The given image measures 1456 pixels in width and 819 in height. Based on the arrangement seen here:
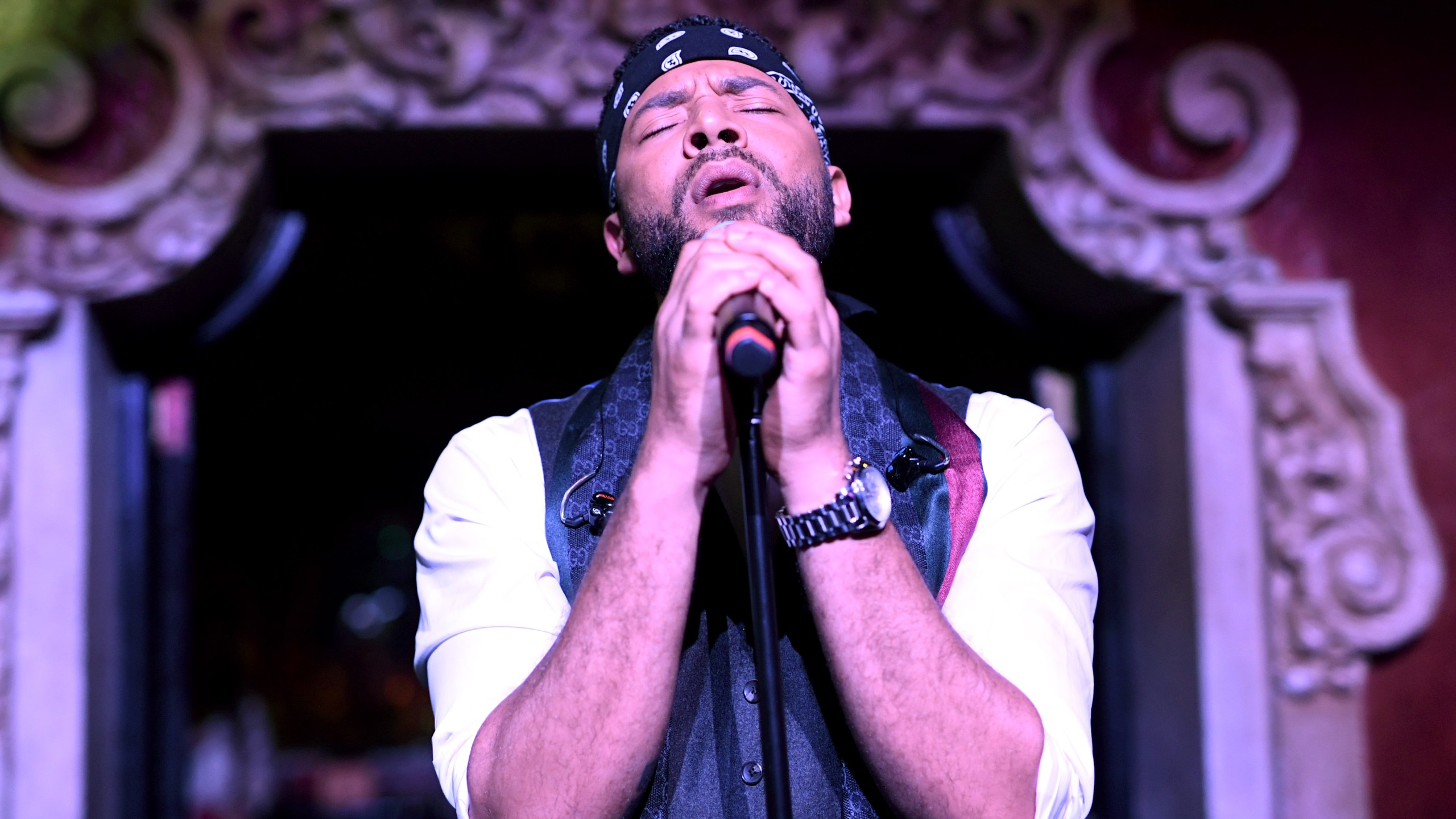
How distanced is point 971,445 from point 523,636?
19.3 inches

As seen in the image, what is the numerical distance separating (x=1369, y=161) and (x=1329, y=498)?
74 centimetres

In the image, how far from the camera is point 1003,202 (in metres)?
2.98

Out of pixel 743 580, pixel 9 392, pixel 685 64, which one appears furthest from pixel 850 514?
pixel 9 392

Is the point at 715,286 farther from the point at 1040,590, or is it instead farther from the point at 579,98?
the point at 579,98

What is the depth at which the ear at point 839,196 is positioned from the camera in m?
1.50

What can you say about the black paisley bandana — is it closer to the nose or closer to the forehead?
the forehead

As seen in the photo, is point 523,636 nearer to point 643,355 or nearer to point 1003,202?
point 643,355

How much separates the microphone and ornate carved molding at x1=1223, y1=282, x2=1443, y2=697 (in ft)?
6.67

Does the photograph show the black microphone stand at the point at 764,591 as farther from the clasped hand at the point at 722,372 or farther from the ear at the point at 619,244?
the ear at the point at 619,244

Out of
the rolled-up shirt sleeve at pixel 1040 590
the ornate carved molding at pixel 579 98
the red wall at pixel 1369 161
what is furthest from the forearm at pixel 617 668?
the red wall at pixel 1369 161

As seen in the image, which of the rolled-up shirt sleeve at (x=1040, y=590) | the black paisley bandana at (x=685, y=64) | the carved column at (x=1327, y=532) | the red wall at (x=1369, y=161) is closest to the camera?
the rolled-up shirt sleeve at (x=1040, y=590)

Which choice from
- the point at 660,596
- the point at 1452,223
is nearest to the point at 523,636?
the point at 660,596

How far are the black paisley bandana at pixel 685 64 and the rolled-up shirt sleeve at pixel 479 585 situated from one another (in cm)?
35

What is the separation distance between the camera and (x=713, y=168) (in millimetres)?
1312
